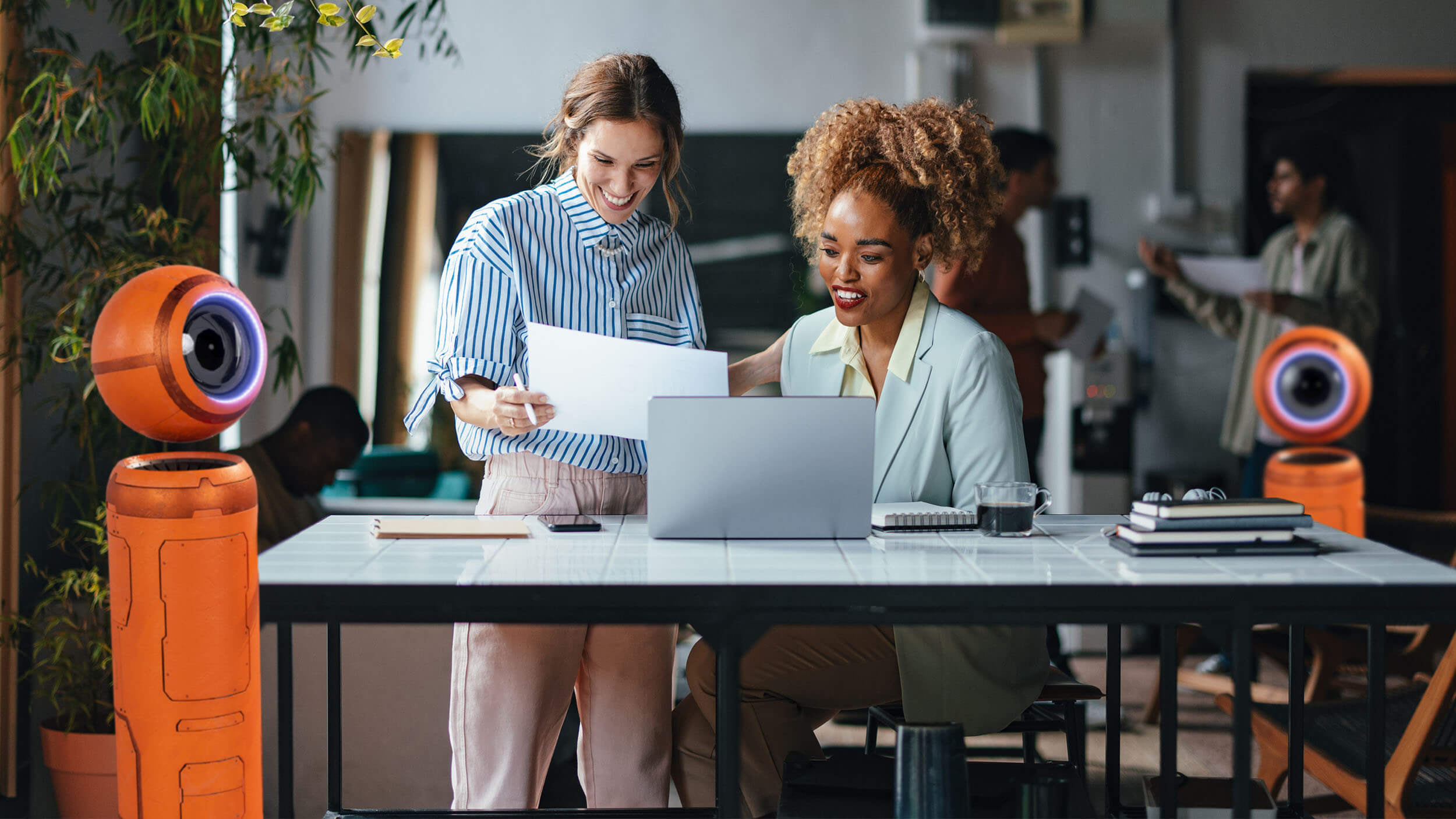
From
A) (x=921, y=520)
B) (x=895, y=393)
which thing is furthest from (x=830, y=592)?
(x=895, y=393)

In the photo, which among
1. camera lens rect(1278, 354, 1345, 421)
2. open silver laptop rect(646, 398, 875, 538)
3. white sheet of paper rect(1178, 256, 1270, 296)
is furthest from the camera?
white sheet of paper rect(1178, 256, 1270, 296)

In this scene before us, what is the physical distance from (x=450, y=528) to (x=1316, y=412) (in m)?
2.63

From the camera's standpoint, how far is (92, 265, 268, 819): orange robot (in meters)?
1.91

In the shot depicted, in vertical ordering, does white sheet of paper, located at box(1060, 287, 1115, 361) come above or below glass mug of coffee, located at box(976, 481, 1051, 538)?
above

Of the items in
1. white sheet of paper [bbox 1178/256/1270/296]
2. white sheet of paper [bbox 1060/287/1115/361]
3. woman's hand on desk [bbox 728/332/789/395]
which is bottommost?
woman's hand on desk [bbox 728/332/789/395]

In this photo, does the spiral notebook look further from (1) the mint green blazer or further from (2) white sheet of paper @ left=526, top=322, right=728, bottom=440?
(2) white sheet of paper @ left=526, top=322, right=728, bottom=440

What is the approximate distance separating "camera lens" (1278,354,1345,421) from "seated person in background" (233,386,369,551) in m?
2.72

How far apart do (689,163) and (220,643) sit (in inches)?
123

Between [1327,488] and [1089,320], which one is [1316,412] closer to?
[1327,488]

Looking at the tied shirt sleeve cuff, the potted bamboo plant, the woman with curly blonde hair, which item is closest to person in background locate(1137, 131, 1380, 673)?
the woman with curly blonde hair

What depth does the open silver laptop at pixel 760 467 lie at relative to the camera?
61.7 inches

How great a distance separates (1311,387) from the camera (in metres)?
3.36

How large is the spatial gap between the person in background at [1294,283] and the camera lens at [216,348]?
314cm

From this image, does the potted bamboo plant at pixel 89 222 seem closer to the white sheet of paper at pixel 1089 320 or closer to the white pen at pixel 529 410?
the white pen at pixel 529 410
